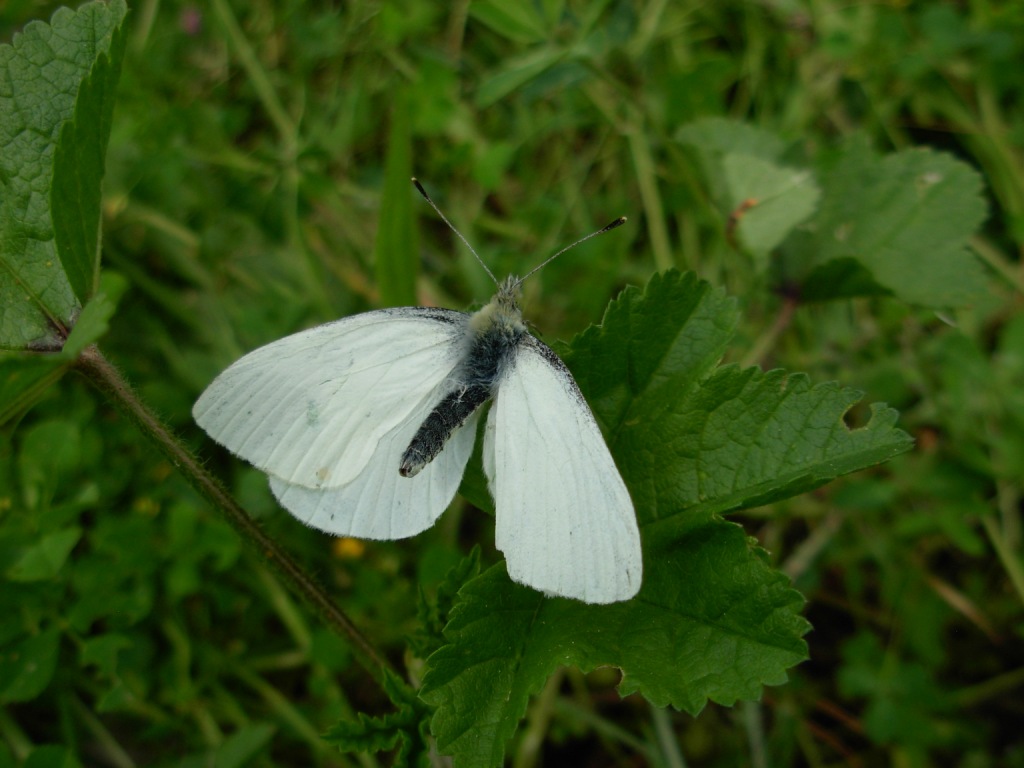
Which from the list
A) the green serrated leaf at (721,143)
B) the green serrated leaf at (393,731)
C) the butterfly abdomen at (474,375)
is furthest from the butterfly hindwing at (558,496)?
the green serrated leaf at (721,143)

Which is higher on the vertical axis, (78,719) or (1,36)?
(1,36)

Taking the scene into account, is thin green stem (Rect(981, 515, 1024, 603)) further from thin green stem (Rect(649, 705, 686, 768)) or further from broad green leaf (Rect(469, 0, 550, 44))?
broad green leaf (Rect(469, 0, 550, 44))

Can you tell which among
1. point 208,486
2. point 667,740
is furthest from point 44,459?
point 667,740

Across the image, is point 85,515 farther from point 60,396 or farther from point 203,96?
point 203,96

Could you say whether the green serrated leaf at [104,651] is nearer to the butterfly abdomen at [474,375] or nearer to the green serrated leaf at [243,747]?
the green serrated leaf at [243,747]

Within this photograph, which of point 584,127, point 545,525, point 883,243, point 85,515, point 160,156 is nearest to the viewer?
point 545,525

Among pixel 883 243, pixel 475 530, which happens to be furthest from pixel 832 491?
pixel 475 530
